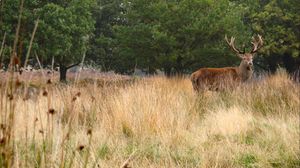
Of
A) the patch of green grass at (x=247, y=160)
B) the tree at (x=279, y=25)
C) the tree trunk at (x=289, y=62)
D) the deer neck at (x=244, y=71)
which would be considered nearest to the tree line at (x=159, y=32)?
the tree at (x=279, y=25)

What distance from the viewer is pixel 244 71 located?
1264 centimetres

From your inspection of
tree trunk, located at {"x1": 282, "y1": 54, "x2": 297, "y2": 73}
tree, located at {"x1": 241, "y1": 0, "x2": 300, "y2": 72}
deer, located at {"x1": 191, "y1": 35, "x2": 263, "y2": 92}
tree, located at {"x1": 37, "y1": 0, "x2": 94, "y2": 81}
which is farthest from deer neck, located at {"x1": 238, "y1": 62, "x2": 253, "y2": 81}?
tree trunk, located at {"x1": 282, "y1": 54, "x2": 297, "y2": 73}

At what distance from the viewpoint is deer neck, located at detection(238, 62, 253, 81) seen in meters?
12.5

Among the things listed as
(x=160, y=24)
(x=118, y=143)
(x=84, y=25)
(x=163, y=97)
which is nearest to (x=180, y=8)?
(x=160, y=24)

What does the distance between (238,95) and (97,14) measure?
54.6 feet

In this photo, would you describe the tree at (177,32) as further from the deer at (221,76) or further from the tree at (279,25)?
the deer at (221,76)

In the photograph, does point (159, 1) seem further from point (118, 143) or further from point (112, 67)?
point (118, 143)

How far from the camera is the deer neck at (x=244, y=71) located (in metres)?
12.5

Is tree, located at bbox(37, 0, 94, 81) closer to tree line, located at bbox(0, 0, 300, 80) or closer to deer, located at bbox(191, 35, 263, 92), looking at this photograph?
tree line, located at bbox(0, 0, 300, 80)

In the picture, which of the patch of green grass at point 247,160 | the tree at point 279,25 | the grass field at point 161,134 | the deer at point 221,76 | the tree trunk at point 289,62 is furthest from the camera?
the tree trunk at point 289,62

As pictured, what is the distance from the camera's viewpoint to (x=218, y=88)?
38.2 ft

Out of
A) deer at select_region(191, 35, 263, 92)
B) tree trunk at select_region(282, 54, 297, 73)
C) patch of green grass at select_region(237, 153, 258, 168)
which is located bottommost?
tree trunk at select_region(282, 54, 297, 73)

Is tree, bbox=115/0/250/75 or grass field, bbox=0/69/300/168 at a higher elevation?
tree, bbox=115/0/250/75

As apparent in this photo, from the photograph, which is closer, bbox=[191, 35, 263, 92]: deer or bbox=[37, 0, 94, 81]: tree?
bbox=[191, 35, 263, 92]: deer
